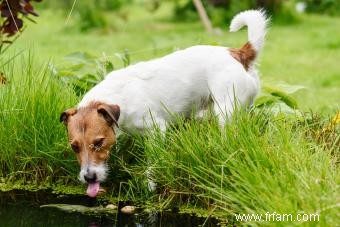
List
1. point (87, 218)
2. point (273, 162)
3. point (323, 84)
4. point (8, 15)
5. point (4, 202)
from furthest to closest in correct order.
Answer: point (323, 84)
point (8, 15)
point (4, 202)
point (87, 218)
point (273, 162)

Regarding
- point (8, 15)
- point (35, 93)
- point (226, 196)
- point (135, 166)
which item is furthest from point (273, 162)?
point (8, 15)

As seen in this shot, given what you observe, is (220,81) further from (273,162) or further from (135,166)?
(273,162)

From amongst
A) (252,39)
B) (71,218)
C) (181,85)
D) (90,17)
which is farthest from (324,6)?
(71,218)

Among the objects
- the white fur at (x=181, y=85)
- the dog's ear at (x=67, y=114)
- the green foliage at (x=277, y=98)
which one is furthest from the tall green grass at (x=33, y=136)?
the green foliage at (x=277, y=98)

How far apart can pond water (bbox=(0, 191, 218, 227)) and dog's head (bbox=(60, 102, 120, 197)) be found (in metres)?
0.24

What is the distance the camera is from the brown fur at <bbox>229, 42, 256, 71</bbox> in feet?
19.2

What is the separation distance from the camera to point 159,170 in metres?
5.08

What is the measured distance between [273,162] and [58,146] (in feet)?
5.80

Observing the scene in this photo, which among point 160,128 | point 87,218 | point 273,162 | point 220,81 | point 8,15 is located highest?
point 8,15

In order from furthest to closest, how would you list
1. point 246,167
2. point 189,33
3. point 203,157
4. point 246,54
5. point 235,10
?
point 235,10 < point 189,33 < point 246,54 < point 203,157 < point 246,167

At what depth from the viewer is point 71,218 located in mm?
4906

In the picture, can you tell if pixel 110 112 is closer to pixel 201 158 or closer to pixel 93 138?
pixel 93 138

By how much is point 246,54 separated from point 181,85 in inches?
23.1

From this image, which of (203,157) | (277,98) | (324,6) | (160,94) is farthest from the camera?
(324,6)
